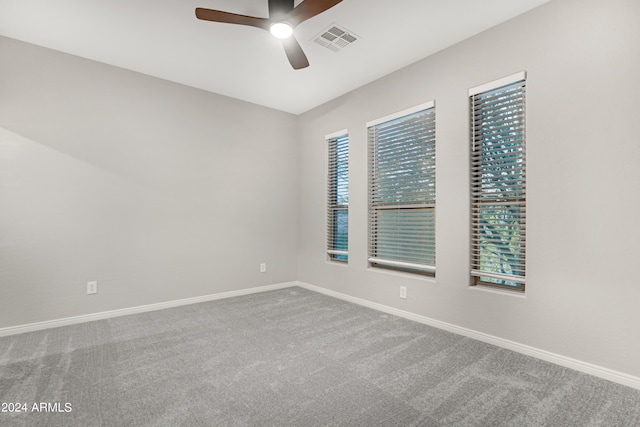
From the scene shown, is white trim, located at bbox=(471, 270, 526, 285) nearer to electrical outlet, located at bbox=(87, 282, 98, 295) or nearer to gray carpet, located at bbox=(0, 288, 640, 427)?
gray carpet, located at bbox=(0, 288, 640, 427)

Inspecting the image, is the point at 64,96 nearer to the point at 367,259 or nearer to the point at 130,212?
the point at 130,212

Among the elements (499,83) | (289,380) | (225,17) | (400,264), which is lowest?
(289,380)

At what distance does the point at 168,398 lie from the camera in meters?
1.78

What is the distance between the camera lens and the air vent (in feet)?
8.64

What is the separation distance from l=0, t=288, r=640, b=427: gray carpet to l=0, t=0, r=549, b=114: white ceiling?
2.71 m

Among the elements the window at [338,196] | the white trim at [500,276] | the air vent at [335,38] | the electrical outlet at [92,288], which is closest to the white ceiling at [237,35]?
the air vent at [335,38]

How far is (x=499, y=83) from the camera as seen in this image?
251cm

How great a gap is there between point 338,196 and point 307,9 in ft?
8.25

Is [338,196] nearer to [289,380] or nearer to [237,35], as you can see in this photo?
[237,35]

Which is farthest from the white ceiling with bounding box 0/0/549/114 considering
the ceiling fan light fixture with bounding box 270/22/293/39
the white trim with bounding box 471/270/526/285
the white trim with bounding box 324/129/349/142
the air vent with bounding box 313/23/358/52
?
the white trim with bounding box 471/270/526/285

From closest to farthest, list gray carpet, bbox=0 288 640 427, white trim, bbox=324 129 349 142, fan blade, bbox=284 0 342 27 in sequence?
gray carpet, bbox=0 288 640 427 → fan blade, bbox=284 0 342 27 → white trim, bbox=324 129 349 142

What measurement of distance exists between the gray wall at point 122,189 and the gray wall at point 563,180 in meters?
2.55

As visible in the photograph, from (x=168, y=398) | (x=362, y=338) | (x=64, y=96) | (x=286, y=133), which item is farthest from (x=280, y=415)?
(x=286, y=133)

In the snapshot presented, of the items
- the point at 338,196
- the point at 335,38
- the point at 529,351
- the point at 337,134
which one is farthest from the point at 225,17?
the point at 529,351
